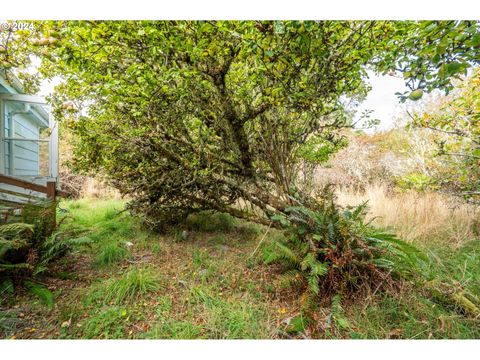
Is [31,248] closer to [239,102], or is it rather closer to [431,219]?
[239,102]

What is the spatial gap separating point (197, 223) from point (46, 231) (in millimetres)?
1944

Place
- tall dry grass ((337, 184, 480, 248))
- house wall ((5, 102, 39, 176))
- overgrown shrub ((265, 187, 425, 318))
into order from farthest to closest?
house wall ((5, 102, 39, 176)) → tall dry grass ((337, 184, 480, 248)) → overgrown shrub ((265, 187, 425, 318))

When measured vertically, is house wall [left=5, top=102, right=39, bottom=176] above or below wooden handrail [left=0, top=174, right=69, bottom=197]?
above

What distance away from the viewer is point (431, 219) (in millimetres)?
3424

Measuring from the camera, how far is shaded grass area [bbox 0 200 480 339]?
1.49 meters

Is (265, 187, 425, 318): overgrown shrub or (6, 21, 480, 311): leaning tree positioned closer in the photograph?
(6, 21, 480, 311): leaning tree

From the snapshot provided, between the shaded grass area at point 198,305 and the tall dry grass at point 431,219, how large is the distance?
0.47 meters

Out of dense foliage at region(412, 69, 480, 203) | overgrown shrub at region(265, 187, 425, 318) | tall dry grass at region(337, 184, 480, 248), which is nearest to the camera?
overgrown shrub at region(265, 187, 425, 318)

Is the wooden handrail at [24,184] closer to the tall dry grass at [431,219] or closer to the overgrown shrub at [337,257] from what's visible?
the overgrown shrub at [337,257]

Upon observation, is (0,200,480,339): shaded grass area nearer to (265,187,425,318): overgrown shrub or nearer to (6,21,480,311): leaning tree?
(265,187,425,318): overgrown shrub

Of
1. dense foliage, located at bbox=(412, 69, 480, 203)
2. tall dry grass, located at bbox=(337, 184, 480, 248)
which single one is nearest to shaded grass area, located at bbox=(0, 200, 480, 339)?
tall dry grass, located at bbox=(337, 184, 480, 248)

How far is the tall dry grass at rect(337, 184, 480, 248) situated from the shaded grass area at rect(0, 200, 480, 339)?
0.47 meters

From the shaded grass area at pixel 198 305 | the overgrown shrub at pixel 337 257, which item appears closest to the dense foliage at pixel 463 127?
the shaded grass area at pixel 198 305

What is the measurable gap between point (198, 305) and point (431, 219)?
3872mm
